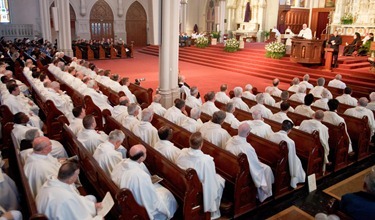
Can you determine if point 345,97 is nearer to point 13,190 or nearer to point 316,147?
point 316,147

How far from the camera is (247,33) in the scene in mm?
22172

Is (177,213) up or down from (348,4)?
down

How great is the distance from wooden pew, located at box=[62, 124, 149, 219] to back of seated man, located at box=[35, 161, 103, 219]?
29cm

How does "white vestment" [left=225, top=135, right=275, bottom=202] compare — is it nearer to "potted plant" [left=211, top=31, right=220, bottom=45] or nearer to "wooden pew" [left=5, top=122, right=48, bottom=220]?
"wooden pew" [left=5, top=122, right=48, bottom=220]

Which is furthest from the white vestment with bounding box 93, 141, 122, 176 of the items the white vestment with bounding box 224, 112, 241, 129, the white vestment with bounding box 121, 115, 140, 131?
the white vestment with bounding box 224, 112, 241, 129

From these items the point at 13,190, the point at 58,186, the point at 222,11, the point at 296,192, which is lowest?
the point at 296,192

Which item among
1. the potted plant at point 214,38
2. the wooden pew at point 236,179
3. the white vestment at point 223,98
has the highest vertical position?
the potted plant at point 214,38

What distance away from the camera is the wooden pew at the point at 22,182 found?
2879mm

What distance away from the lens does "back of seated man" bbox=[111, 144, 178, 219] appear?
3391 millimetres

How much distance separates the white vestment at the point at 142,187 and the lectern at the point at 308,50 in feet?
33.7

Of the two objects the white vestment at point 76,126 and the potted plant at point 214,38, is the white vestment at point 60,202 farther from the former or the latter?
the potted plant at point 214,38

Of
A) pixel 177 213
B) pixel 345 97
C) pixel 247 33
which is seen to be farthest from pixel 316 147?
pixel 247 33

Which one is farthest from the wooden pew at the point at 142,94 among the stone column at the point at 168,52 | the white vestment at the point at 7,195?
the white vestment at the point at 7,195

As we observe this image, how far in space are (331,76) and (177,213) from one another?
9647 millimetres
